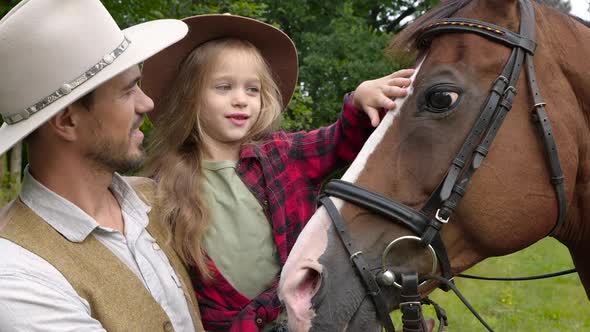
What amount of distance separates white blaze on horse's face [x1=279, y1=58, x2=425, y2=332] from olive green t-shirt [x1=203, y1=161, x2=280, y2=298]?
1.51 feet

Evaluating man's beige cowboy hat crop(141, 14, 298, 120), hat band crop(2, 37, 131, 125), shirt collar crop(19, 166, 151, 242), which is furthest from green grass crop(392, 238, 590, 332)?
hat band crop(2, 37, 131, 125)

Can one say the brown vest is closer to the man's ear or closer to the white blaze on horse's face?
the man's ear

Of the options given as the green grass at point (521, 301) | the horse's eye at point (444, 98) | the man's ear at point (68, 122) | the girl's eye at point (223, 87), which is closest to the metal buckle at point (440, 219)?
the horse's eye at point (444, 98)

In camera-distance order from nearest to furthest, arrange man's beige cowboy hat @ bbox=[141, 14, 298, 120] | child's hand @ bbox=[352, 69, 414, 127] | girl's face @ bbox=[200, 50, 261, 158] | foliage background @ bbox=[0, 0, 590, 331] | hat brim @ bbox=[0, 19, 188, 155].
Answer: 1. hat brim @ bbox=[0, 19, 188, 155]
2. child's hand @ bbox=[352, 69, 414, 127]
3. girl's face @ bbox=[200, 50, 261, 158]
4. man's beige cowboy hat @ bbox=[141, 14, 298, 120]
5. foliage background @ bbox=[0, 0, 590, 331]

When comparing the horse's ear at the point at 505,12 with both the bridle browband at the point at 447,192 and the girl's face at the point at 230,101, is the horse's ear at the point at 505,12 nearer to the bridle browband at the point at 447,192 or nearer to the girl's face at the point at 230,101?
the bridle browband at the point at 447,192

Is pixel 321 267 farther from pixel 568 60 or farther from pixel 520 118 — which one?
pixel 568 60

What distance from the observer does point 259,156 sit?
102 inches

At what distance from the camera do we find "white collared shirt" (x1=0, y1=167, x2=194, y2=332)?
1834mm

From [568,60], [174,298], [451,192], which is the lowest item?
[174,298]

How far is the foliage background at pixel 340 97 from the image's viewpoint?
6320 mm

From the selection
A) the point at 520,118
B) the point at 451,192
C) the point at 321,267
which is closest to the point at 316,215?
the point at 321,267

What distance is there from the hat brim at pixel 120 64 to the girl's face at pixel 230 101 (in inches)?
13.8

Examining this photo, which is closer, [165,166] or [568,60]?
[568,60]

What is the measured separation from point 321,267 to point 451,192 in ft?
1.72
